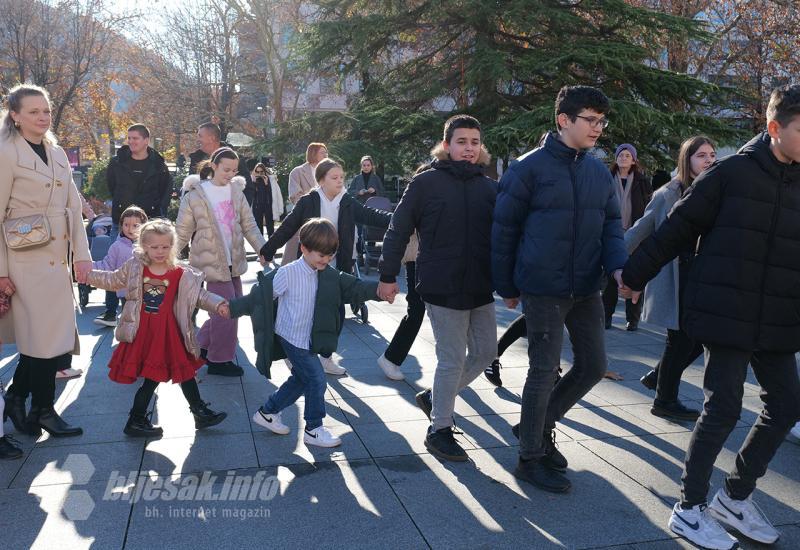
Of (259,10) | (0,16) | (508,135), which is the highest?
(259,10)

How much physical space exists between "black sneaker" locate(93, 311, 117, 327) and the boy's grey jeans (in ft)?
16.7

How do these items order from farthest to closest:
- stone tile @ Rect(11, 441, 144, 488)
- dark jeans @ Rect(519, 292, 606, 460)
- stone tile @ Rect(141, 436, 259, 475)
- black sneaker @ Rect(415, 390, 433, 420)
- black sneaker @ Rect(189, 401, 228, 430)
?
black sneaker @ Rect(415, 390, 433, 420), black sneaker @ Rect(189, 401, 228, 430), stone tile @ Rect(141, 436, 259, 475), stone tile @ Rect(11, 441, 144, 488), dark jeans @ Rect(519, 292, 606, 460)

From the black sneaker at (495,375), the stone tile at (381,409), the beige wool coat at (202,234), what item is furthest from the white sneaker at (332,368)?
the black sneaker at (495,375)

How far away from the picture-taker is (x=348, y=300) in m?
4.74

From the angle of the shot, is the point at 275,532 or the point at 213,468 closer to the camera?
the point at 275,532

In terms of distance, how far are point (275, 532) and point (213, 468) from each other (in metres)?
0.91

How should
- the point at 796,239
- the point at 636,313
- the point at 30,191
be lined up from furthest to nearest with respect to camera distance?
the point at 636,313 < the point at 30,191 < the point at 796,239

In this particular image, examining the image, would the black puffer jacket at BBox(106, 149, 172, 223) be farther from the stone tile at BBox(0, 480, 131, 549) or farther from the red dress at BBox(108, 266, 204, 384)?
the stone tile at BBox(0, 480, 131, 549)

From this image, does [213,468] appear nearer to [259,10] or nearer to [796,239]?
[796,239]

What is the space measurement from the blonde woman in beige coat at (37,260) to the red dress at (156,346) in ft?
1.33

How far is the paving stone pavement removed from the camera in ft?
11.5

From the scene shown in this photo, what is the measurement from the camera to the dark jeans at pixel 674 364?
530 cm

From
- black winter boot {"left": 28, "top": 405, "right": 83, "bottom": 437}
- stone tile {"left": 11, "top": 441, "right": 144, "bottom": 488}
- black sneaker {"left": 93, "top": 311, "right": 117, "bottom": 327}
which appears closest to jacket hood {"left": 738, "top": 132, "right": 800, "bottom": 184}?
stone tile {"left": 11, "top": 441, "right": 144, "bottom": 488}

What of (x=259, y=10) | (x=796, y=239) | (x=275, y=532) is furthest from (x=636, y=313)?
(x=259, y=10)
